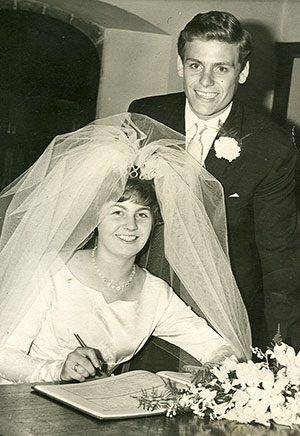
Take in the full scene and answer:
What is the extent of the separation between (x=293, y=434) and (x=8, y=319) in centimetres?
89

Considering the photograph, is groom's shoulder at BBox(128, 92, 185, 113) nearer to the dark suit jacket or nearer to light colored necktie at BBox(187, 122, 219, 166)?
the dark suit jacket

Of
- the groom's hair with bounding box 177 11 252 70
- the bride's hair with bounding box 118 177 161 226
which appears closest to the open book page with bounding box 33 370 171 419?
the bride's hair with bounding box 118 177 161 226

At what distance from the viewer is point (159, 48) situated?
4691mm

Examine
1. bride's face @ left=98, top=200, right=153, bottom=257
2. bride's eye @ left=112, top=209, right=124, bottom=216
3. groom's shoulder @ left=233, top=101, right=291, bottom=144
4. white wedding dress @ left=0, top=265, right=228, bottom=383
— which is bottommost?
white wedding dress @ left=0, top=265, right=228, bottom=383

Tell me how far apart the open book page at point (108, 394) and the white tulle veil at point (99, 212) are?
0.45m

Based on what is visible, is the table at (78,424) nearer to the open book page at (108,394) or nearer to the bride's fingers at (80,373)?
the open book page at (108,394)

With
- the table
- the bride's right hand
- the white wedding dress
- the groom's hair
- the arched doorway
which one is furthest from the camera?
the arched doorway

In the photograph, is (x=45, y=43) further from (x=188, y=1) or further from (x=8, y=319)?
(x=8, y=319)

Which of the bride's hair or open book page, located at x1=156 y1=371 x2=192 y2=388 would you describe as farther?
the bride's hair

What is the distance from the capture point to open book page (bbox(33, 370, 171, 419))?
186 cm

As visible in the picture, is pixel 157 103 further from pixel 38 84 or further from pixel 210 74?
pixel 38 84

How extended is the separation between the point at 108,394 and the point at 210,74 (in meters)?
1.41

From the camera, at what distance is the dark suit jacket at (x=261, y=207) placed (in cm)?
303

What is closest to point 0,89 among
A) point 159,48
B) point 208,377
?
point 159,48
